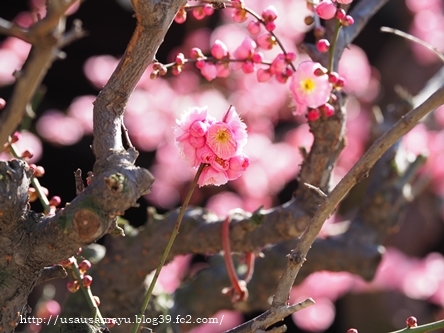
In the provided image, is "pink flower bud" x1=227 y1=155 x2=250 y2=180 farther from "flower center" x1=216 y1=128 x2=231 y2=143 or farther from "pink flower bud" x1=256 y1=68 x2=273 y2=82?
"pink flower bud" x1=256 y1=68 x2=273 y2=82

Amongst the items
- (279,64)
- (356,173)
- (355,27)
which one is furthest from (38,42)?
(355,27)

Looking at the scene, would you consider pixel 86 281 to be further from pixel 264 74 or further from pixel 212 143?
pixel 264 74

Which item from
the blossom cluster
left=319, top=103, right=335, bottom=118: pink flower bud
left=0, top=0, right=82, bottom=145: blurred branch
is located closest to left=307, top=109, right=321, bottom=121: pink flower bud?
left=319, top=103, right=335, bottom=118: pink flower bud

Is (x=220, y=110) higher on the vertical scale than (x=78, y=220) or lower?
lower

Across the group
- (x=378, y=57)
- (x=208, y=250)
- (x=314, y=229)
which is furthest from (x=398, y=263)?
(x=314, y=229)

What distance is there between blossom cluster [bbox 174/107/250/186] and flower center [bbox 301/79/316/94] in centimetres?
20

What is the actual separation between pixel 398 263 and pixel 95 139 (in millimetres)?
2433

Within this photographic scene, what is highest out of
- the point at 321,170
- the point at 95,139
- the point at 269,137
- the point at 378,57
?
the point at 95,139

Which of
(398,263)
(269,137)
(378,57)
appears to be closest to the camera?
(398,263)

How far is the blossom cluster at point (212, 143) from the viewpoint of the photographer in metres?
0.76

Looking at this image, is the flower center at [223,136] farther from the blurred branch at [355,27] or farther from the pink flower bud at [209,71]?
the blurred branch at [355,27]

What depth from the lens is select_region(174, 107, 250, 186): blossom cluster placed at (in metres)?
0.76

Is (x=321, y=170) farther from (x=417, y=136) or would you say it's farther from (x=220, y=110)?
(x=417, y=136)

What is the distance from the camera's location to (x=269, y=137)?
316cm
